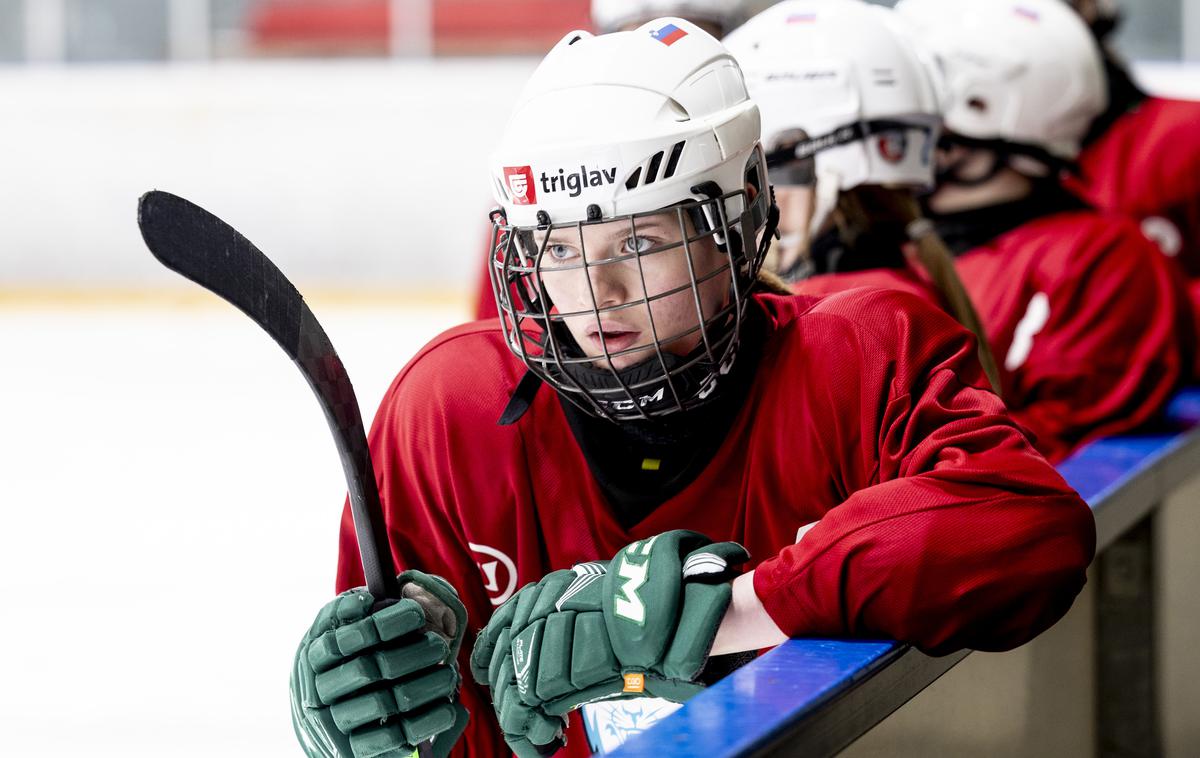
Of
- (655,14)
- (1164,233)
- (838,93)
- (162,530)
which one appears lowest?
(162,530)

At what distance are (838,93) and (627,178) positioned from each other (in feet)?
2.90

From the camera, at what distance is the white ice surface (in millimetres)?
2701

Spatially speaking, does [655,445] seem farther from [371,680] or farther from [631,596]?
[371,680]

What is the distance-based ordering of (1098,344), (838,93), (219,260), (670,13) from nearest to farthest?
(219,260), (838,93), (1098,344), (670,13)

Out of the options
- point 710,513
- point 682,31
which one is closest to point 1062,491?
point 710,513

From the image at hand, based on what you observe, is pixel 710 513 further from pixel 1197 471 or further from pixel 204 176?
pixel 204 176

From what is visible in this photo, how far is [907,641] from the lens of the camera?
3.57 feet

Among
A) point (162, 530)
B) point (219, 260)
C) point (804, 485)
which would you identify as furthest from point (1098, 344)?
point (162, 530)

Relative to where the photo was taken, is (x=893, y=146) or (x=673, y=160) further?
(x=893, y=146)

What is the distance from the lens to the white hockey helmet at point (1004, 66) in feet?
8.77

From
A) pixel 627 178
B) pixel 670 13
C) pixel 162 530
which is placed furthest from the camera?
pixel 162 530

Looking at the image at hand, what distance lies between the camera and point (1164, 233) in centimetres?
386

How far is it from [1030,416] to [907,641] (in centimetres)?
143

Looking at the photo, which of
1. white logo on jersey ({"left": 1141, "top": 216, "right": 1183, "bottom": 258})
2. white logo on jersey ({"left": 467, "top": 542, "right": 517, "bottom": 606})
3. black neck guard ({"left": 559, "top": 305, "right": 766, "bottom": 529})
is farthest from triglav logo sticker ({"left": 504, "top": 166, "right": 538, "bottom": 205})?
white logo on jersey ({"left": 1141, "top": 216, "right": 1183, "bottom": 258})
